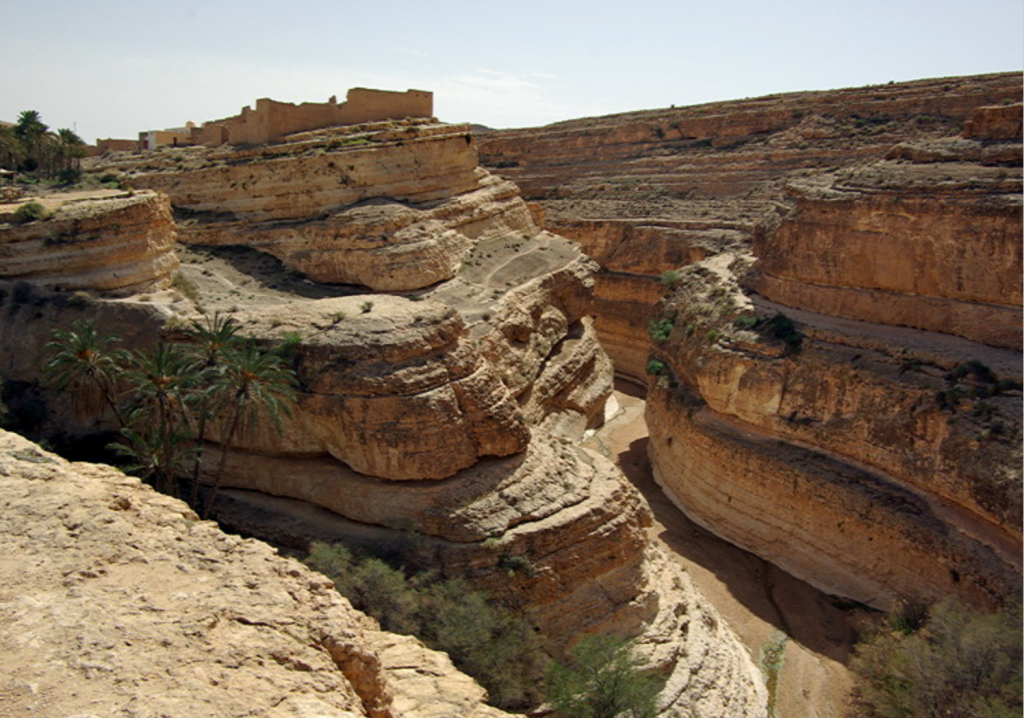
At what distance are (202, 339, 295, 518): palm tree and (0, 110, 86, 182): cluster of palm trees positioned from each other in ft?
61.5

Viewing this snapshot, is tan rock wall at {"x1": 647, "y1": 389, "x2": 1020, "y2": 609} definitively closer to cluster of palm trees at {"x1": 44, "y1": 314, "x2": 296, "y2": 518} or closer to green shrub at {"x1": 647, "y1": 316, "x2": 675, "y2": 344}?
green shrub at {"x1": 647, "y1": 316, "x2": 675, "y2": 344}

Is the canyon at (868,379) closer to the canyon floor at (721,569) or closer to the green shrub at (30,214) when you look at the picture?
the canyon floor at (721,569)

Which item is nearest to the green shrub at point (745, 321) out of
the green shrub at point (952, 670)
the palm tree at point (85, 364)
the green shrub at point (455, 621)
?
the green shrub at point (952, 670)

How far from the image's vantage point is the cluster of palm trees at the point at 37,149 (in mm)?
32875

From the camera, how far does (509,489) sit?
55.7 feet

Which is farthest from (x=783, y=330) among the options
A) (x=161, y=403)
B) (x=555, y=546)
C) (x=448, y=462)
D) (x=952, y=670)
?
(x=161, y=403)

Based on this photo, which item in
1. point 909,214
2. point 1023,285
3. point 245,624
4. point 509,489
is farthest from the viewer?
point 909,214

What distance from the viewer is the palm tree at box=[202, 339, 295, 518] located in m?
16.7

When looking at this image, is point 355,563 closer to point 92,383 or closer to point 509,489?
point 509,489

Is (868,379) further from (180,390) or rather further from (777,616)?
(180,390)

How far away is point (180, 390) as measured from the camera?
56.7 feet

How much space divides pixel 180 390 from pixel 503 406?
258 inches

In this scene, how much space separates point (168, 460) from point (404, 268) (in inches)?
426

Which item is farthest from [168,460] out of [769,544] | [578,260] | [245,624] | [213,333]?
[578,260]
